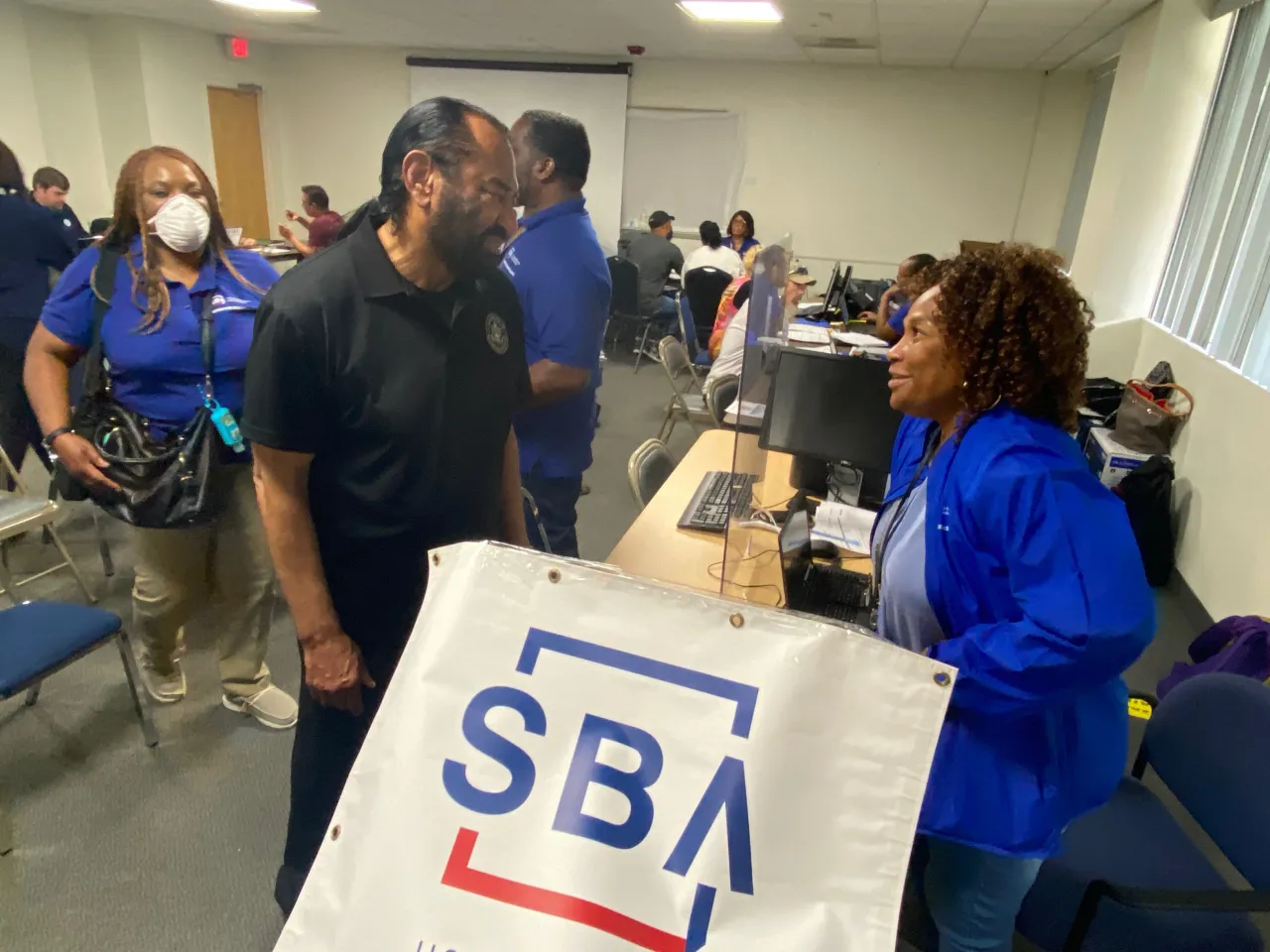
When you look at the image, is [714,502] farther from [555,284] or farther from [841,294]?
[841,294]

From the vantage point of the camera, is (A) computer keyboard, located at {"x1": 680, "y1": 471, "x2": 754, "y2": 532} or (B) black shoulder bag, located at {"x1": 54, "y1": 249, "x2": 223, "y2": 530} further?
(A) computer keyboard, located at {"x1": 680, "y1": 471, "x2": 754, "y2": 532}

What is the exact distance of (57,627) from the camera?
194cm

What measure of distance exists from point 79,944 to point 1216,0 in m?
6.30

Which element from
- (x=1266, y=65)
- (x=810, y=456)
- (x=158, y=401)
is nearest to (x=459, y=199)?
(x=158, y=401)

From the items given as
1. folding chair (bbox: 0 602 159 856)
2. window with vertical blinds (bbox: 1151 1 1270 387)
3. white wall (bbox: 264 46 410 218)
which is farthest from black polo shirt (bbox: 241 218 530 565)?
white wall (bbox: 264 46 410 218)

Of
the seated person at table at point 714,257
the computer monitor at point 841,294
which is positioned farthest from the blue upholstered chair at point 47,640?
the seated person at table at point 714,257

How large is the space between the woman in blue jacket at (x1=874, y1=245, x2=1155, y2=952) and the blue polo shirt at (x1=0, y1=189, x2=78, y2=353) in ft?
11.2

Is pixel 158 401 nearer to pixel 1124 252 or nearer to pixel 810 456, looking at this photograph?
pixel 810 456

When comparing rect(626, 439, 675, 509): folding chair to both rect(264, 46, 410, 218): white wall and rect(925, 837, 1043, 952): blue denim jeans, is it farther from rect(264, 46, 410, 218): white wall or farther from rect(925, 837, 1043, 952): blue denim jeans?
rect(264, 46, 410, 218): white wall

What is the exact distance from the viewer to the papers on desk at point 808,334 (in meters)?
4.34

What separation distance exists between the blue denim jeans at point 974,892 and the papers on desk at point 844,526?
31.8 inches

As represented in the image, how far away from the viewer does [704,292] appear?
235 inches

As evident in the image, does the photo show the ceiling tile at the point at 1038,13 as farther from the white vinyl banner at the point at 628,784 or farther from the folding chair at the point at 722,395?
the white vinyl banner at the point at 628,784

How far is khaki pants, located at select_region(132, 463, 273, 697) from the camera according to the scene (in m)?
2.08
